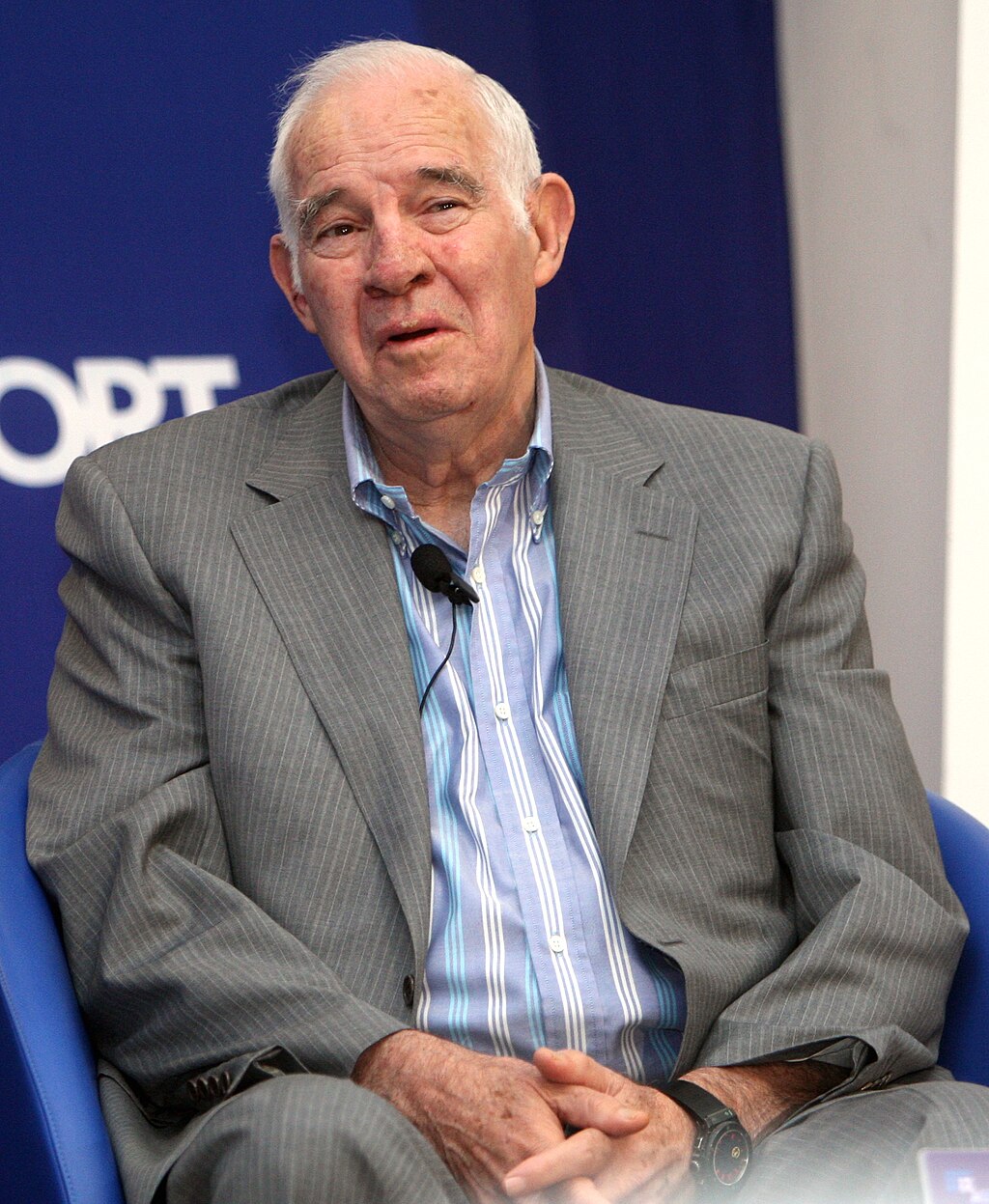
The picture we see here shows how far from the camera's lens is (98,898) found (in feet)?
6.49

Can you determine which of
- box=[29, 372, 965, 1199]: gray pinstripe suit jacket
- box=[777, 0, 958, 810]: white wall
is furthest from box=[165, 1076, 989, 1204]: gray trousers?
box=[777, 0, 958, 810]: white wall

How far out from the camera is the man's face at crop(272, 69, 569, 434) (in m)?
2.20

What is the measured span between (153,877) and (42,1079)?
29 cm

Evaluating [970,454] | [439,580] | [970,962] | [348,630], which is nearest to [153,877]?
[348,630]

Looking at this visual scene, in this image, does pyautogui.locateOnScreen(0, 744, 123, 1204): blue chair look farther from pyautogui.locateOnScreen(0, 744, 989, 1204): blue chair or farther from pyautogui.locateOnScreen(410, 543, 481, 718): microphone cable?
pyautogui.locateOnScreen(410, 543, 481, 718): microphone cable

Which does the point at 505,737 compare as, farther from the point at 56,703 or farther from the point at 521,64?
the point at 521,64

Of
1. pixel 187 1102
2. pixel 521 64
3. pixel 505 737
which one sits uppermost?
pixel 521 64

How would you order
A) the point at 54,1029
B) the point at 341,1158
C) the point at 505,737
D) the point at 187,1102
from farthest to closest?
the point at 505,737
the point at 187,1102
the point at 54,1029
the point at 341,1158

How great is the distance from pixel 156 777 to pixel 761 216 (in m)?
2.25

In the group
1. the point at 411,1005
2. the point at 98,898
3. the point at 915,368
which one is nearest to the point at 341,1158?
the point at 411,1005

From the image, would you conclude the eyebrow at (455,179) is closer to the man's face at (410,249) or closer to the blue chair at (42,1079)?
the man's face at (410,249)

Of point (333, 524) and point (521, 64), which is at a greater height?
point (521, 64)

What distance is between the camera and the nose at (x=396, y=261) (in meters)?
2.18

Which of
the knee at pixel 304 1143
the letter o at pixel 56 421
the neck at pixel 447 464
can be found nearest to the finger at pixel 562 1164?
the knee at pixel 304 1143
